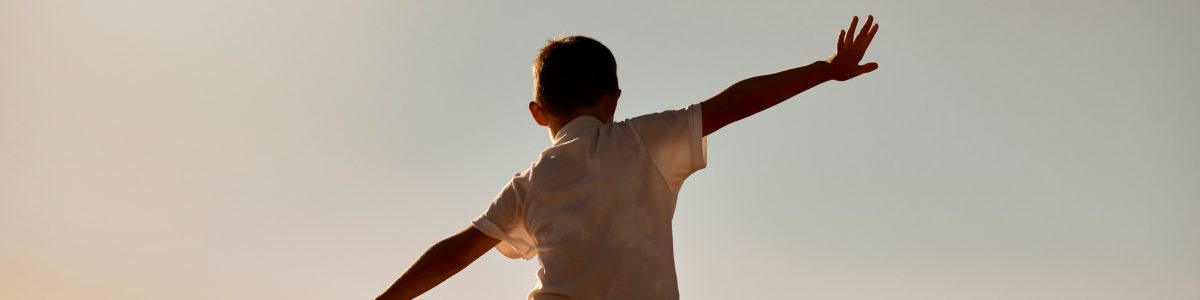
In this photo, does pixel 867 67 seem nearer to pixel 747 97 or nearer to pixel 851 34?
pixel 851 34

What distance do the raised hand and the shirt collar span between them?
2.48ft

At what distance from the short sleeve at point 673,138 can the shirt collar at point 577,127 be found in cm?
16

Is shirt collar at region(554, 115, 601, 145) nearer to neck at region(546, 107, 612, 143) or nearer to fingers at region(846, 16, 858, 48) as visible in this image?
neck at region(546, 107, 612, 143)

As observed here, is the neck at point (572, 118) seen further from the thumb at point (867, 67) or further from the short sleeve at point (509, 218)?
the thumb at point (867, 67)

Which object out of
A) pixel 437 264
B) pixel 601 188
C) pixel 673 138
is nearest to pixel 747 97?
pixel 673 138

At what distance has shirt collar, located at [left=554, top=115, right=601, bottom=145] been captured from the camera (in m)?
3.37

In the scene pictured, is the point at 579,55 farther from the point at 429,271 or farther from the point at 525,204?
the point at 429,271

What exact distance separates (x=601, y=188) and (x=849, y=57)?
90 centimetres

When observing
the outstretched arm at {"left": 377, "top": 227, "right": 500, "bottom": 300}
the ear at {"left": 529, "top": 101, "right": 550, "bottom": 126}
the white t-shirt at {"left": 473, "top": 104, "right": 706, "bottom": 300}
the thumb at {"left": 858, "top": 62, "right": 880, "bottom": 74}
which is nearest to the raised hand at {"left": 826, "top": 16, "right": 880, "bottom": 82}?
the thumb at {"left": 858, "top": 62, "right": 880, "bottom": 74}

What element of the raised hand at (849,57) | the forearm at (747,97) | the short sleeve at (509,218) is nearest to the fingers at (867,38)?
the raised hand at (849,57)

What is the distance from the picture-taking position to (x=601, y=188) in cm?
320

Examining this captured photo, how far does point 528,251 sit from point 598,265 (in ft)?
1.26

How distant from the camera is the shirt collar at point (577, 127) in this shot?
11.0 ft

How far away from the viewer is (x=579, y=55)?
3.48 metres
